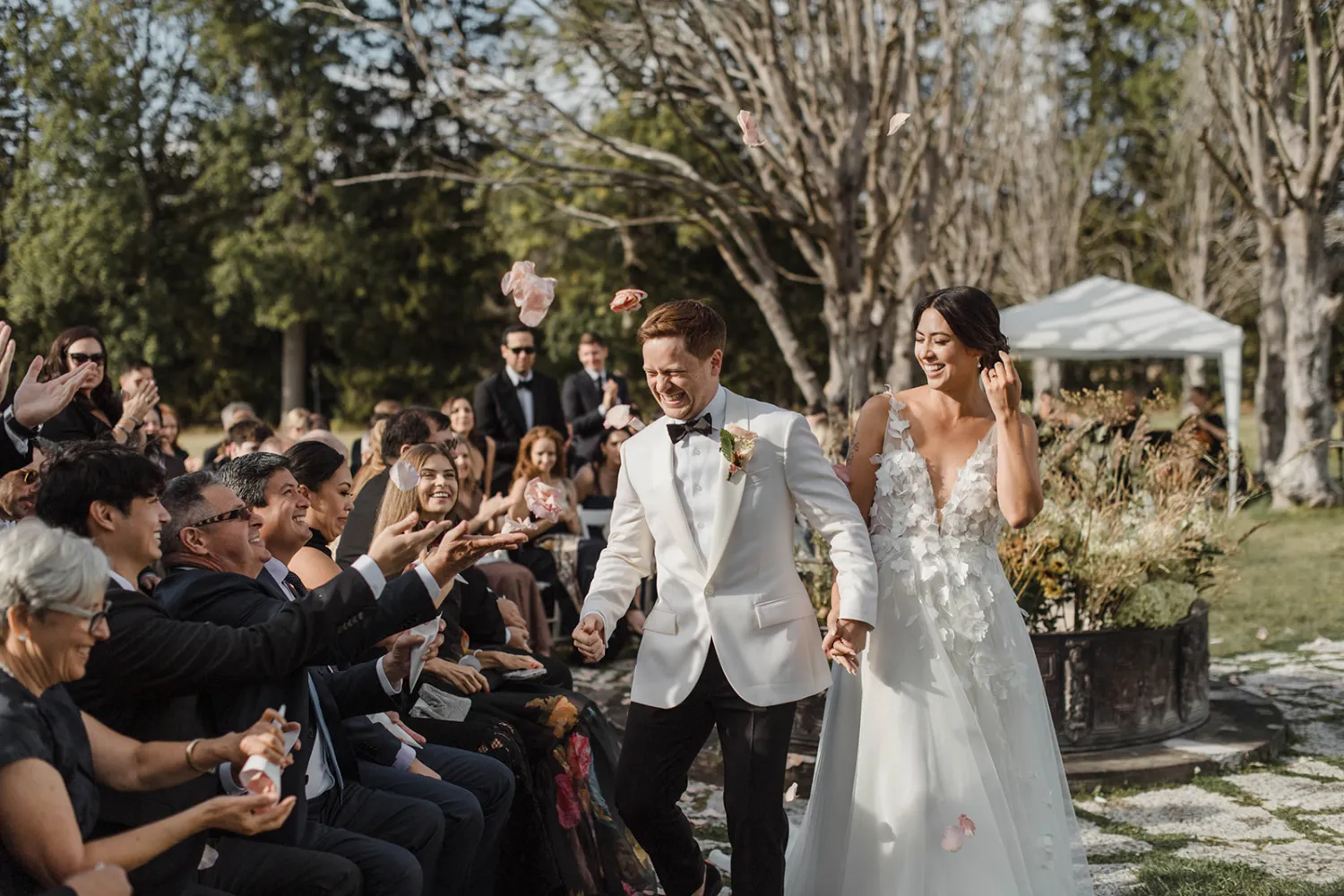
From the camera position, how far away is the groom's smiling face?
3617 millimetres

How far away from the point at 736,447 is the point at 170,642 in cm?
161

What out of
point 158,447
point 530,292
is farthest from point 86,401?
point 530,292

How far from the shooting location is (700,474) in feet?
12.1

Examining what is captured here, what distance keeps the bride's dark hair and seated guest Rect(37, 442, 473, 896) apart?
6.48 feet

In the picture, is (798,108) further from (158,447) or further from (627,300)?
(627,300)

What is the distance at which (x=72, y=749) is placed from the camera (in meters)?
2.46

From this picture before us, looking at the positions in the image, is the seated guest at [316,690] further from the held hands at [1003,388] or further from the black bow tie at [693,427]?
the held hands at [1003,388]

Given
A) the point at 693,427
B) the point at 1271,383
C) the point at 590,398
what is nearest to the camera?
the point at 693,427

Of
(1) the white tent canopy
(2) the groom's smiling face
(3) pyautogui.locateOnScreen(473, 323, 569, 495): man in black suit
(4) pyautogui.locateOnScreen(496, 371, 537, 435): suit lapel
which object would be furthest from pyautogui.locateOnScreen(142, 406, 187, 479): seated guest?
(1) the white tent canopy

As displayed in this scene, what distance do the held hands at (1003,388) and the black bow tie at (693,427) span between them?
36.4 inches

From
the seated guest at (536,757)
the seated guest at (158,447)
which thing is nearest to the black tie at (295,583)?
the seated guest at (536,757)

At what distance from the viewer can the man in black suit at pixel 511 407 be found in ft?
30.0

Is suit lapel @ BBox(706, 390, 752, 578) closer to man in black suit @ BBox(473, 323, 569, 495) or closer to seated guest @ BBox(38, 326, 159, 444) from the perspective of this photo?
seated guest @ BBox(38, 326, 159, 444)

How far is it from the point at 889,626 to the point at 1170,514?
9.43ft
